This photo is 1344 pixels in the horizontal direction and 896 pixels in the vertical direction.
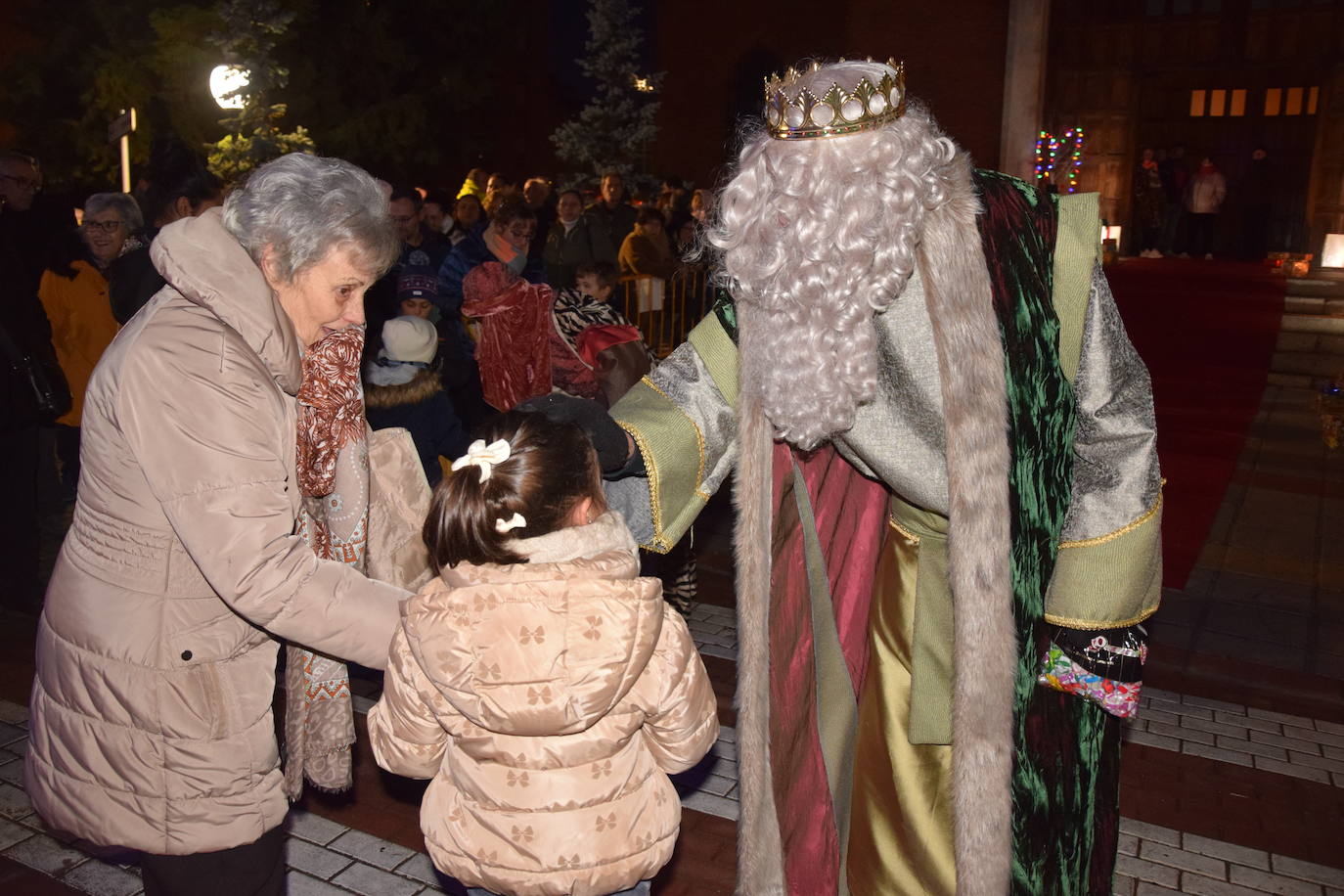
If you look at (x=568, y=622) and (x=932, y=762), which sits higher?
(x=568, y=622)

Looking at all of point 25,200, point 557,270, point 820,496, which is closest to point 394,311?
point 25,200

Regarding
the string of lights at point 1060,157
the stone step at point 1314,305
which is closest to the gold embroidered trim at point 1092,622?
the stone step at point 1314,305

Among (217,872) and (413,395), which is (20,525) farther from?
(217,872)

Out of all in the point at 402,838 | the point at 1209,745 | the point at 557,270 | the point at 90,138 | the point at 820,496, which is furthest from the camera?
the point at 90,138

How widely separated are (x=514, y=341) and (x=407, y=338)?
4.64ft

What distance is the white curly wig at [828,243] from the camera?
89.5 inches

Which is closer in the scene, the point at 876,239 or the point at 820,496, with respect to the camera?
the point at 876,239

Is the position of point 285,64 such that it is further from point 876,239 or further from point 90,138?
point 876,239

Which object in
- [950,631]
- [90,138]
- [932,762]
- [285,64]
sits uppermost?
[285,64]

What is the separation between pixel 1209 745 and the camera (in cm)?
456

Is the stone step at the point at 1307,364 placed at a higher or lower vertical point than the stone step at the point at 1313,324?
lower

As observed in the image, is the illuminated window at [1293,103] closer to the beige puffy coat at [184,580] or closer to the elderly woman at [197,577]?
the elderly woman at [197,577]

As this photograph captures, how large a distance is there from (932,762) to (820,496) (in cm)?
68

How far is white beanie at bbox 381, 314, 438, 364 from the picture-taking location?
5.45 m
